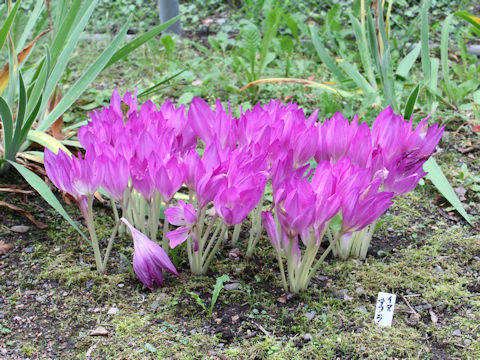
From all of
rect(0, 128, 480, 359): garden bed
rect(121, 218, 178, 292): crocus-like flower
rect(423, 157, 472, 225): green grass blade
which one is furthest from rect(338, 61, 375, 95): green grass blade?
rect(121, 218, 178, 292): crocus-like flower

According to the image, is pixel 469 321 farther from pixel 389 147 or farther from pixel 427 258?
pixel 389 147

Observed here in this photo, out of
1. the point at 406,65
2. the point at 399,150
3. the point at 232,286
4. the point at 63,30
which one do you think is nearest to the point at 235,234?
the point at 232,286

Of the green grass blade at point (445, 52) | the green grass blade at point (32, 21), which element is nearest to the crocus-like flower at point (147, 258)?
the green grass blade at point (32, 21)

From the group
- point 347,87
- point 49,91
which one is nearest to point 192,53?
point 347,87

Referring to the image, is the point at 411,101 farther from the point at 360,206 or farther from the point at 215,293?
the point at 215,293

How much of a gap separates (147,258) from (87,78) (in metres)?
0.88

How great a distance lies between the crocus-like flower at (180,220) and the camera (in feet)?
4.45

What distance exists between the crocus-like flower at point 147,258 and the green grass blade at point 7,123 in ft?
1.99

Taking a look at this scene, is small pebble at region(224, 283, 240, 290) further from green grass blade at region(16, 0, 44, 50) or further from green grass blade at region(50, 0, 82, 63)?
green grass blade at region(16, 0, 44, 50)

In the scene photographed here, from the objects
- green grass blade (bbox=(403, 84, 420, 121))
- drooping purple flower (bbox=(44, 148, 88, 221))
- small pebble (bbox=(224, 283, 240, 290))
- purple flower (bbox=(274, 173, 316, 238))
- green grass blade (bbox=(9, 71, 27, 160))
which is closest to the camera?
purple flower (bbox=(274, 173, 316, 238))

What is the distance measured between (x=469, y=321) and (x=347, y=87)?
1.63 metres

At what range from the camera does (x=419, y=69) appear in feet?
12.0

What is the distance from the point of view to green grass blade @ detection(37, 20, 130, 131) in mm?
1946

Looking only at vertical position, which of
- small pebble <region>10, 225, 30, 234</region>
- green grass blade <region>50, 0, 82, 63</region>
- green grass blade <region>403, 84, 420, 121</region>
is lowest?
small pebble <region>10, 225, 30, 234</region>
